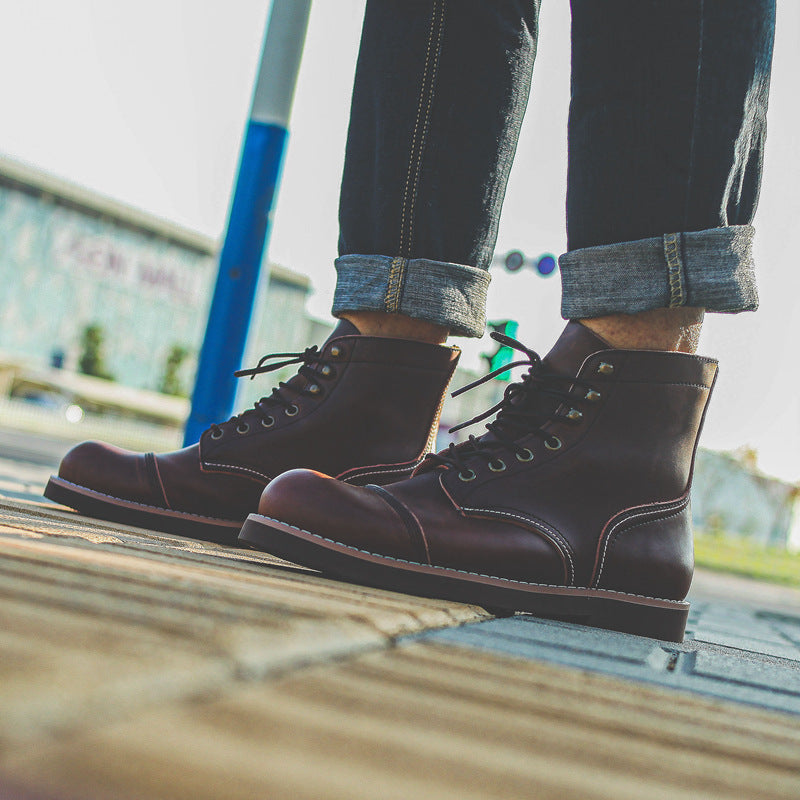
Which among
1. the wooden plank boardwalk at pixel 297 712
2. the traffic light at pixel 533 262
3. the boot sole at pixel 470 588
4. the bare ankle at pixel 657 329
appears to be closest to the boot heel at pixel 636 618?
the boot sole at pixel 470 588

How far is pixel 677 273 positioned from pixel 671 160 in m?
0.14

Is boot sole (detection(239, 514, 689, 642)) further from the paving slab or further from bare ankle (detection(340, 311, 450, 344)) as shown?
bare ankle (detection(340, 311, 450, 344))

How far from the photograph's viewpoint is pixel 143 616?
475mm

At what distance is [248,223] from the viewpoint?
2939 mm

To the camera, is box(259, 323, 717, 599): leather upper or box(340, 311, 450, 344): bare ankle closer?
box(259, 323, 717, 599): leather upper

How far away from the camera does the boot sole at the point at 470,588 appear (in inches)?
39.2

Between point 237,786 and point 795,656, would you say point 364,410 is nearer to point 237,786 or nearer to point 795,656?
point 795,656

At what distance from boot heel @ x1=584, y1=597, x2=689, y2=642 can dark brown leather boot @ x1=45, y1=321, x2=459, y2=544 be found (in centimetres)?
37

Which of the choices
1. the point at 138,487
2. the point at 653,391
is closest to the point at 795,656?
the point at 653,391

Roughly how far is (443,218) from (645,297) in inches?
13.8

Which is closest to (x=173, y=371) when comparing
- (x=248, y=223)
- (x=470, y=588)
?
(x=248, y=223)

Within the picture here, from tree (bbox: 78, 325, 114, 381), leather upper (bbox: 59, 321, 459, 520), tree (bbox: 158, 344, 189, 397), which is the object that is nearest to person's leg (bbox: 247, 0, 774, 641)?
leather upper (bbox: 59, 321, 459, 520)

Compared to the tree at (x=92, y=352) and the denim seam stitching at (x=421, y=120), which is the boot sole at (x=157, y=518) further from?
the tree at (x=92, y=352)

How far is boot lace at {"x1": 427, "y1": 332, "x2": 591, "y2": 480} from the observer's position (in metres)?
1.09
